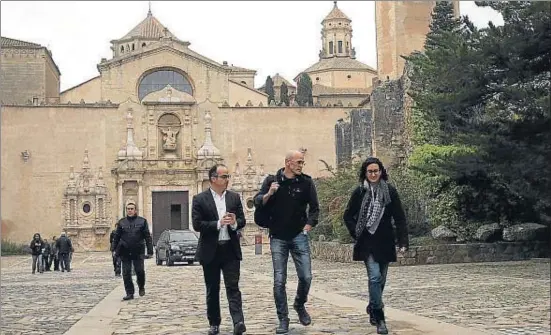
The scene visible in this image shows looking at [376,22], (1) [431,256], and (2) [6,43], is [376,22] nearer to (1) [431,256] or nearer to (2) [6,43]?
(1) [431,256]

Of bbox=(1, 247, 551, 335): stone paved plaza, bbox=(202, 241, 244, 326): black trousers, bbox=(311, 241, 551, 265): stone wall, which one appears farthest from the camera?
bbox=(311, 241, 551, 265): stone wall

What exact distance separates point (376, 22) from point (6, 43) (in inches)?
1213

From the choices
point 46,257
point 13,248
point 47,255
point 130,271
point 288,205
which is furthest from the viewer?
point 13,248

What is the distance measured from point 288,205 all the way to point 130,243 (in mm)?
5251

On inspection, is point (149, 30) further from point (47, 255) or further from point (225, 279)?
point (225, 279)

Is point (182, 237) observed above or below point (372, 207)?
below

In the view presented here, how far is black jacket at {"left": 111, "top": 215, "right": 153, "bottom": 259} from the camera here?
12.3m

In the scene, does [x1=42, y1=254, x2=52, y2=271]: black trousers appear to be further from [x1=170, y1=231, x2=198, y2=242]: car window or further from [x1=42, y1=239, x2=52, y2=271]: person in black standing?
[x1=170, y1=231, x2=198, y2=242]: car window

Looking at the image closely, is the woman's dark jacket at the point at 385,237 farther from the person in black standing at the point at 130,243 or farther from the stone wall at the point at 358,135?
the stone wall at the point at 358,135

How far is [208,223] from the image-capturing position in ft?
24.5

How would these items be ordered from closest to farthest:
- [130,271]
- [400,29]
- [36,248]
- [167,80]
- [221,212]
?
[221,212]
[130,271]
[36,248]
[400,29]
[167,80]

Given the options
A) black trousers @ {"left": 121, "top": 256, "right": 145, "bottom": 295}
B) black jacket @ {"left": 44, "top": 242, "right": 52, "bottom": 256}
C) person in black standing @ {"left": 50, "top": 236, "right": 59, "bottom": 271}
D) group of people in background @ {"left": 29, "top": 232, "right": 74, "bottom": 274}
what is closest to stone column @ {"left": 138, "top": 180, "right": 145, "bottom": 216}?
person in black standing @ {"left": 50, "top": 236, "right": 59, "bottom": 271}

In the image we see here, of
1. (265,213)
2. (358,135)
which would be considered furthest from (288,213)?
(358,135)

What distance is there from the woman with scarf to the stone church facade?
4096 centimetres
